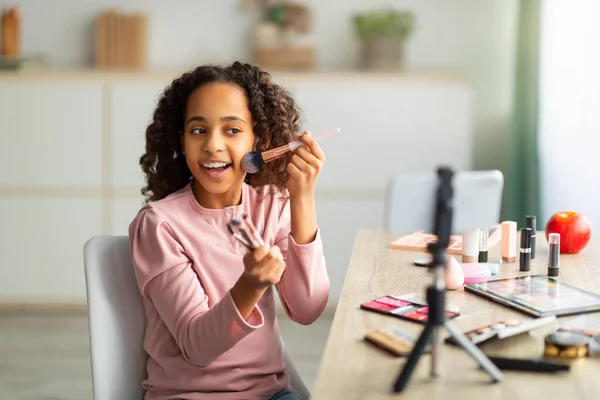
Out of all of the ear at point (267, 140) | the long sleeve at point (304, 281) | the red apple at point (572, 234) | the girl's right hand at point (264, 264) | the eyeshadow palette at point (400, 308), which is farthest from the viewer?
the red apple at point (572, 234)

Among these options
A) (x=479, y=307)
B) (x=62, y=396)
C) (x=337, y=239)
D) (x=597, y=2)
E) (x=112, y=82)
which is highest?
(x=597, y=2)

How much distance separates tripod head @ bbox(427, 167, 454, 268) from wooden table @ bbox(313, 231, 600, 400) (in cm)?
15

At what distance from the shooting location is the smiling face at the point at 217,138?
62.8 inches

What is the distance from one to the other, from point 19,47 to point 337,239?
5.65 feet

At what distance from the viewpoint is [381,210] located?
3830 mm

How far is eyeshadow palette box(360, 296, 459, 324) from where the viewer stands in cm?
133

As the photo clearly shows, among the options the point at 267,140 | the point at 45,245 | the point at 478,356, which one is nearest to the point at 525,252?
the point at 267,140

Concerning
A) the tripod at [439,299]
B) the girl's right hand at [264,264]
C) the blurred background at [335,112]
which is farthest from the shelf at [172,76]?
the tripod at [439,299]

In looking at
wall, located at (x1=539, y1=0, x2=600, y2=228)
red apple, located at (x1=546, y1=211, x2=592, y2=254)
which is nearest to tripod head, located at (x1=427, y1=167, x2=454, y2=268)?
red apple, located at (x1=546, y1=211, x2=592, y2=254)

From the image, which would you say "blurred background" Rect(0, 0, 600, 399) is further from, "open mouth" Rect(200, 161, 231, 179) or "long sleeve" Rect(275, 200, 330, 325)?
"open mouth" Rect(200, 161, 231, 179)

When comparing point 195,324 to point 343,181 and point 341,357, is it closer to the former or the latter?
point 341,357

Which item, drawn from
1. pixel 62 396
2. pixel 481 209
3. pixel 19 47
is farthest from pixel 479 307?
pixel 19 47

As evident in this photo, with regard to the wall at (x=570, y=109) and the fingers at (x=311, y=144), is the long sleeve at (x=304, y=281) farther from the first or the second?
the wall at (x=570, y=109)

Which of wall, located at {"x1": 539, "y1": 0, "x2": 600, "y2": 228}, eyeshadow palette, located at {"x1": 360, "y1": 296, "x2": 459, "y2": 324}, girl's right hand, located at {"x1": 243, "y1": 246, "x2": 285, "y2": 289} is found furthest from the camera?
wall, located at {"x1": 539, "y1": 0, "x2": 600, "y2": 228}
